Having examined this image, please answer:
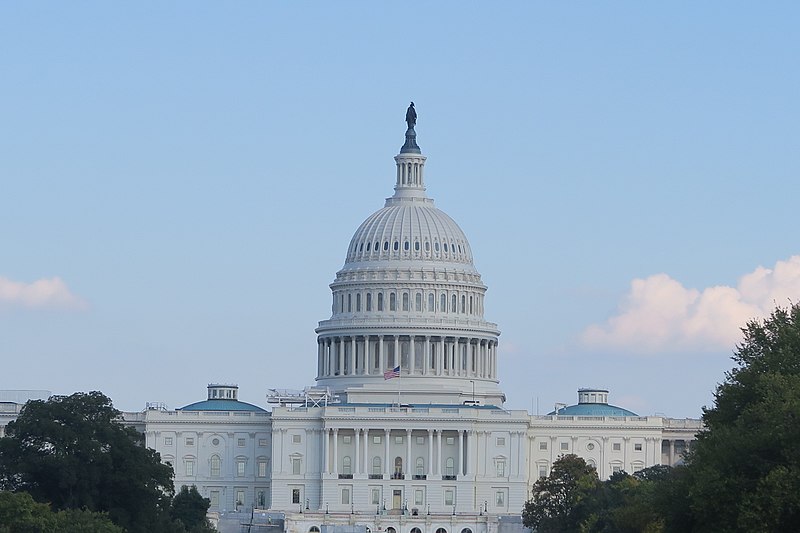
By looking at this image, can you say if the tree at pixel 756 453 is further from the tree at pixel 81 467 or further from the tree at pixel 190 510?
the tree at pixel 190 510

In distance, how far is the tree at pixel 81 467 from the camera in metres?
147

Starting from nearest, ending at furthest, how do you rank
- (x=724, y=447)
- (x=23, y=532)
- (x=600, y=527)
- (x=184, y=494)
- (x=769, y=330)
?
(x=724, y=447) → (x=769, y=330) → (x=23, y=532) → (x=600, y=527) → (x=184, y=494)

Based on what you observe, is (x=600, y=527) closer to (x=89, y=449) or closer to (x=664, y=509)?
(x=89, y=449)

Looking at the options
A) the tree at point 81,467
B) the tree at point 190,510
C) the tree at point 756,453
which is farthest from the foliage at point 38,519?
the tree at point 190,510

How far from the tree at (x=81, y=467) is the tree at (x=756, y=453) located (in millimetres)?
43817

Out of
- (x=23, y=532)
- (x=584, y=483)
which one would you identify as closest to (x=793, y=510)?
(x=23, y=532)

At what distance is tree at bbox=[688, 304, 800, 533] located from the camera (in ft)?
315

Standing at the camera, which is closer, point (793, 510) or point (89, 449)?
point (793, 510)

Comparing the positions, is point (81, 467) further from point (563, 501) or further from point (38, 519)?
point (563, 501)

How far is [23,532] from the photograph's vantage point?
124 metres

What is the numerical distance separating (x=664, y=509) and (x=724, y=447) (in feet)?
21.9

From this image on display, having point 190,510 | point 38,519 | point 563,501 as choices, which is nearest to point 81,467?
point 38,519

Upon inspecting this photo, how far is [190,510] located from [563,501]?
27.0 metres

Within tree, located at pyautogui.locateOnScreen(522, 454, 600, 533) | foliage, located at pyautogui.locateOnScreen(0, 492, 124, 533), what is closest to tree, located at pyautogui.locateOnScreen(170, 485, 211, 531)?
tree, located at pyautogui.locateOnScreen(522, 454, 600, 533)
